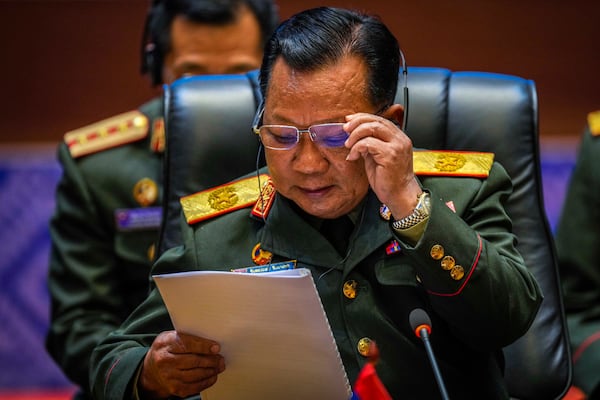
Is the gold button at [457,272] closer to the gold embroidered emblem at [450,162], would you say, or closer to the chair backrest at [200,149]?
the gold embroidered emblem at [450,162]

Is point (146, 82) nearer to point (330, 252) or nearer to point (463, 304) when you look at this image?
point (330, 252)

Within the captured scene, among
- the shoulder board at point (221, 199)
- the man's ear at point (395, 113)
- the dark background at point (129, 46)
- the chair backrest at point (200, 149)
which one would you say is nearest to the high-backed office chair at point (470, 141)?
the chair backrest at point (200, 149)

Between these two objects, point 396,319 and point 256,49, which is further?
point 256,49

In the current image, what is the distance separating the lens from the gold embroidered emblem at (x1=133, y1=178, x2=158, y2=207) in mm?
2895

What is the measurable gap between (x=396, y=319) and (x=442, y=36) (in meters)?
2.22

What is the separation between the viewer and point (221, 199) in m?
2.10

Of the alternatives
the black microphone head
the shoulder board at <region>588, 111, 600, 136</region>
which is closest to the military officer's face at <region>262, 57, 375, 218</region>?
the black microphone head

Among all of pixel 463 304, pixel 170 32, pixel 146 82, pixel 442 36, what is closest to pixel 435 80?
pixel 463 304

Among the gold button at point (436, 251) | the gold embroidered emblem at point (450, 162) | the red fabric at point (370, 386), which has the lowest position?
the red fabric at point (370, 386)

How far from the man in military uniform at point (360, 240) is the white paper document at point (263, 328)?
0.03 metres

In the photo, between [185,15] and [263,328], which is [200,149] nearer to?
[263,328]

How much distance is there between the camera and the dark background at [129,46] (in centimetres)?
386

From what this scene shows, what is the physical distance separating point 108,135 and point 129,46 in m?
1.00

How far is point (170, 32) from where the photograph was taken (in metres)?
2.99
